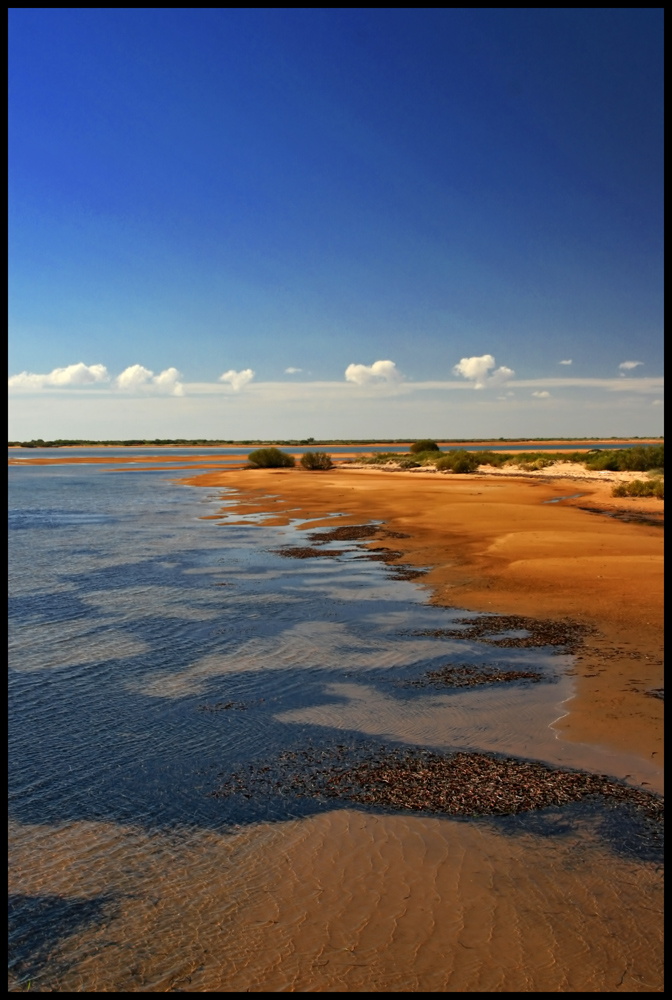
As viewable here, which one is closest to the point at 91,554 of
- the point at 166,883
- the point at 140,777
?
the point at 140,777

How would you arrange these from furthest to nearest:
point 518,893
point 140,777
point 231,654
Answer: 1. point 231,654
2. point 140,777
3. point 518,893

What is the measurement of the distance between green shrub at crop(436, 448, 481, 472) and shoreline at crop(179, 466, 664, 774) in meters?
13.6

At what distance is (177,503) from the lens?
41.6 m

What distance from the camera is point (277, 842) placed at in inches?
249

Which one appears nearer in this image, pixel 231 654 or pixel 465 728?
pixel 465 728

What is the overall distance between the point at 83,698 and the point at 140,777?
8.88ft

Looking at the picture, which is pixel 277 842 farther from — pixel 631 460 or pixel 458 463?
pixel 458 463

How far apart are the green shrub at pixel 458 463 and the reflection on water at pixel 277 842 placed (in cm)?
5060

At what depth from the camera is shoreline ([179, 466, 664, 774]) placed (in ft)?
31.6

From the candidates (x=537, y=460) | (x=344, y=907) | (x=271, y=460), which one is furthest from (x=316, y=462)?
(x=344, y=907)

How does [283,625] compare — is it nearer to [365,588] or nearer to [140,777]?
[365,588]

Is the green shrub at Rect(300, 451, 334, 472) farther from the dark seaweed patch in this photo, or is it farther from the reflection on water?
the dark seaweed patch

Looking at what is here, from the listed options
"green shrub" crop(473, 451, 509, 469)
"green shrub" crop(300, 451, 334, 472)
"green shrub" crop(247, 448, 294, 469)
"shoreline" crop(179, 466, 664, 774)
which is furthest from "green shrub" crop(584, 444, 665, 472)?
"green shrub" crop(247, 448, 294, 469)

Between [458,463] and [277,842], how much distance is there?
193 feet
